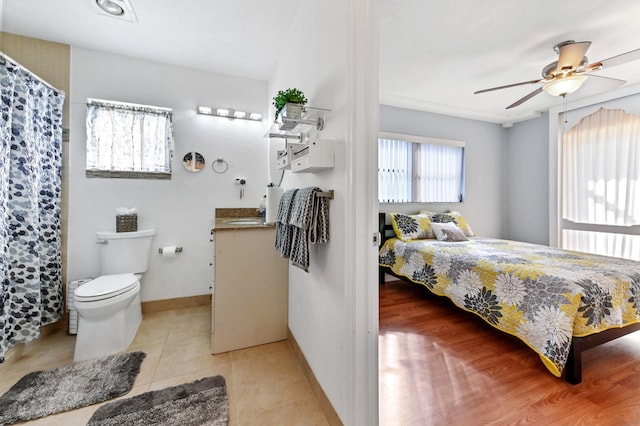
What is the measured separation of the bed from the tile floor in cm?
152

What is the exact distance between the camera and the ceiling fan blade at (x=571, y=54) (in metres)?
2.02

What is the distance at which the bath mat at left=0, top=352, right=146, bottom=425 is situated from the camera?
135 cm

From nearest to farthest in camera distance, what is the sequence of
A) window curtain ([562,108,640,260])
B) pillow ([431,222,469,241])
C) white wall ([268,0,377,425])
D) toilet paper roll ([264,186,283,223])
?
1. white wall ([268,0,377,425])
2. toilet paper roll ([264,186,283,223])
3. window curtain ([562,108,640,260])
4. pillow ([431,222,469,241])

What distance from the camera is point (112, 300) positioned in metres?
1.83

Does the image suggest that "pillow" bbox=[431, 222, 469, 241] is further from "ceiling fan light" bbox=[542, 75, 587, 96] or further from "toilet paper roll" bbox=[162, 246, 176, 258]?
"toilet paper roll" bbox=[162, 246, 176, 258]

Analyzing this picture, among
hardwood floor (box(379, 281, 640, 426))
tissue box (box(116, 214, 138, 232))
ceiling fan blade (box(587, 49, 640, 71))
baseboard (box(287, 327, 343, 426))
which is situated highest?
ceiling fan blade (box(587, 49, 640, 71))

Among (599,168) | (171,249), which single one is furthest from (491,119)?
(171,249)

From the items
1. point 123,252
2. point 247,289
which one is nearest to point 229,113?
point 123,252

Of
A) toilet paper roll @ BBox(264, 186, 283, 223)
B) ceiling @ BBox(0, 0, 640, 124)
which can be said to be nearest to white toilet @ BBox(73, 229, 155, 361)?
toilet paper roll @ BBox(264, 186, 283, 223)

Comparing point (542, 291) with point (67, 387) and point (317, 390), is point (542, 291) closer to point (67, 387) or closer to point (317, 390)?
point (317, 390)

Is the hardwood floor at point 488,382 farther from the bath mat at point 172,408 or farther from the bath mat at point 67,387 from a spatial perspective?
the bath mat at point 67,387

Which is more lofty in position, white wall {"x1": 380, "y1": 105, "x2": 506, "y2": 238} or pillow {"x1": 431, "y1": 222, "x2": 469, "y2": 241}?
white wall {"x1": 380, "y1": 105, "x2": 506, "y2": 238}

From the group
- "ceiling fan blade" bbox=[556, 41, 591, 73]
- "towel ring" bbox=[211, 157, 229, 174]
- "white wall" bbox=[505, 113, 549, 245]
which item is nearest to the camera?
"ceiling fan blade" bbox=[556, 41, 591, 73]

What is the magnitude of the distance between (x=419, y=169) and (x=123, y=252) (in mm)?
3699
